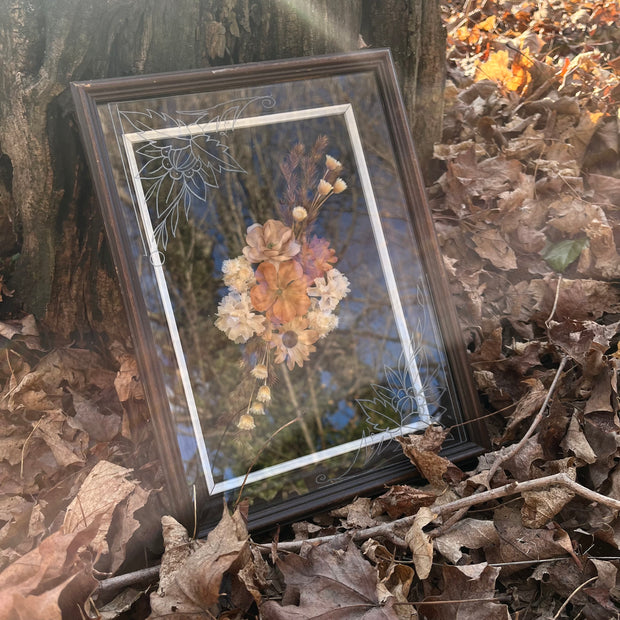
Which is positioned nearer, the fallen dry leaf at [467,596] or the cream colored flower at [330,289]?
the fallen dry leaf at [467,596]

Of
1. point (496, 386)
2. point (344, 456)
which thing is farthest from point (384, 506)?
point (496, 386)

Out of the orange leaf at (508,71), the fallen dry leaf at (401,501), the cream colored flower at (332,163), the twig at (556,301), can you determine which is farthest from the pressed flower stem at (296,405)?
the orange leaf at (508,71)

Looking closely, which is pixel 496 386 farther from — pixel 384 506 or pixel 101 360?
pixel 101 360

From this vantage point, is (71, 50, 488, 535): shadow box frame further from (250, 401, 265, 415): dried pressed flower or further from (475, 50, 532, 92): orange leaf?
(475, 50, 532, 92): orange leaf

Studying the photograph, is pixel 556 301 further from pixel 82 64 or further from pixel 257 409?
pixel 82 64

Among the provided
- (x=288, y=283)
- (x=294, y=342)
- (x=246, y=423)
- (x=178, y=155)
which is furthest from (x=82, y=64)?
(x=246, y=423)

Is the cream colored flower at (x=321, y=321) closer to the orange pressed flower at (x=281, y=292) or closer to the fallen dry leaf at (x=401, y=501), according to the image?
the orange pressed flower at (x=281, y=292)
